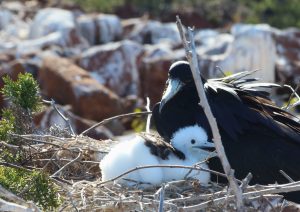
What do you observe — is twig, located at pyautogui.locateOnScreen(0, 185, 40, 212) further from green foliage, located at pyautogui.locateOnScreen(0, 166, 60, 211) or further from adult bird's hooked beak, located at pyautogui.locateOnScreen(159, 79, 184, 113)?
adult bird's hooked beak, located at pyautogui.locateOnScreen(159, 79, 184, 113)

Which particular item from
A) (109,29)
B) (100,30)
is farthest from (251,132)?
(100,30)

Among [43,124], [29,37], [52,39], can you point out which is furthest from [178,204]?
[29,37]

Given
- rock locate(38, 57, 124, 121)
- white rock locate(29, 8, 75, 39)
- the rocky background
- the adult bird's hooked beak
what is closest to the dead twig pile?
the adult bird's hooked beak

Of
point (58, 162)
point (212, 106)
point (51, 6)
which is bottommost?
point (51, 6)

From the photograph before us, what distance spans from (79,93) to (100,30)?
3989 mm

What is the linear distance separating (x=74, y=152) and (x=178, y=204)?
2.85ft

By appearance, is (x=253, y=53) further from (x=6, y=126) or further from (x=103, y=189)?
(x=103, y=189)

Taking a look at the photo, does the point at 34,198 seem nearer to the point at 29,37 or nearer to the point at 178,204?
the point at 178,204

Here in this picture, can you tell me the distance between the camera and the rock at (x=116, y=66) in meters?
12.3

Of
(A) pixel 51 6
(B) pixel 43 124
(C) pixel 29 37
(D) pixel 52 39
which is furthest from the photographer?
(A) pixel 51 6

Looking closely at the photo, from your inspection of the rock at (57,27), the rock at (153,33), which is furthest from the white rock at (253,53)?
the rock at (57,27)

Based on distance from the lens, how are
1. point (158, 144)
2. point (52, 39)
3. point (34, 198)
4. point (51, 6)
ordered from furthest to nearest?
1. point (51, 6)
2. point (52, 39)
3. point (158, 144)
4. point (34, 198)

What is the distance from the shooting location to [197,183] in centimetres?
439

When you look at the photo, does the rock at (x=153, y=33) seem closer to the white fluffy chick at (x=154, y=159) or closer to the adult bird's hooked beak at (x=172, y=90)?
the adult bird's hooked beak at (x=172, y=90)
